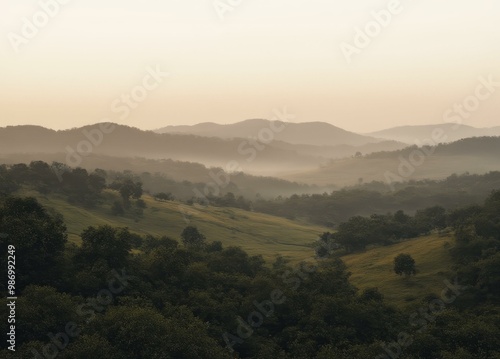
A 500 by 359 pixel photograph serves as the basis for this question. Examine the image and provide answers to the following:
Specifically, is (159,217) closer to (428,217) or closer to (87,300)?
(428,217)

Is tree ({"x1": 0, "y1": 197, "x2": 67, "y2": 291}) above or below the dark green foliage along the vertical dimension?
above

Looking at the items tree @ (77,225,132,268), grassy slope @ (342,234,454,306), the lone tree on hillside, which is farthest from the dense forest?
the lone tree on hillside

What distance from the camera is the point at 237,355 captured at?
68.6 metres

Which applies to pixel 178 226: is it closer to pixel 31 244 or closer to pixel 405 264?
pixel 405 264

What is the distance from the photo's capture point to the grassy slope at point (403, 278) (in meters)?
100

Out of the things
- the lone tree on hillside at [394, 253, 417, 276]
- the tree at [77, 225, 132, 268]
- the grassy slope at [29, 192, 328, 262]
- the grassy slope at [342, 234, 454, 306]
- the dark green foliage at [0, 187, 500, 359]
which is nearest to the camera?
the dark green foliage at [0, 187, 500, 359]

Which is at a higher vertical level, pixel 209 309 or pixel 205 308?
pixel 205 308

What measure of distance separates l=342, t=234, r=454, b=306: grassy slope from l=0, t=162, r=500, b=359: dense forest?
363 cm

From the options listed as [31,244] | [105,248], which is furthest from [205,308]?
[31,244]

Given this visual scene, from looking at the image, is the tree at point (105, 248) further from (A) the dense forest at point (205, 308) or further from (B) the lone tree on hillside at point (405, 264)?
(B) the lone tree on hillside at point (405, 264)

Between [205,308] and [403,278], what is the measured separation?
4929cm

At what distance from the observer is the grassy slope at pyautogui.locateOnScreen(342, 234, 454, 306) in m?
100

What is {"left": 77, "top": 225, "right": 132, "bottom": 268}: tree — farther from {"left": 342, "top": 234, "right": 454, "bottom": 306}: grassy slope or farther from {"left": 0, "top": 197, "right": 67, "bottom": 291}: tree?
{"left": 342, "top": 234, "right": 454, "bottom": 306}: grassy slope

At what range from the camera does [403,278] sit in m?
108
